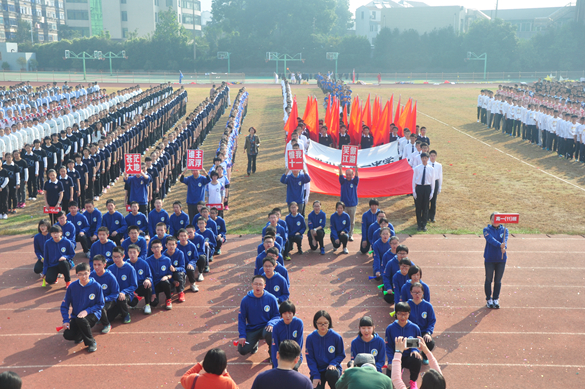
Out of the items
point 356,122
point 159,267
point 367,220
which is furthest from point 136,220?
point 356,122

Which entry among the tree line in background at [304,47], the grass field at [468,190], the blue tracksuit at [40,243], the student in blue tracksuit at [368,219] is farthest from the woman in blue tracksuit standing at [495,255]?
the tree line in background at [304,47]

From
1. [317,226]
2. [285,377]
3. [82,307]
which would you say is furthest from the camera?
[317,226]

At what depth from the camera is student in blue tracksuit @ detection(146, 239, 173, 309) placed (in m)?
9.43

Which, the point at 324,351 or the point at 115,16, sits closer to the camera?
the point at 324,351

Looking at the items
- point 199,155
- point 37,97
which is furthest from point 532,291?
point 37,97

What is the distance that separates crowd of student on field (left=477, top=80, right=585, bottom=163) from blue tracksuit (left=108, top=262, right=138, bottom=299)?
18457mm

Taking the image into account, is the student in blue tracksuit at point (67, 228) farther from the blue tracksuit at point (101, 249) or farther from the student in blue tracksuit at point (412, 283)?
the student in blue tracksuit at point (412, 283)

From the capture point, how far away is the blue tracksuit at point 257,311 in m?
7.70

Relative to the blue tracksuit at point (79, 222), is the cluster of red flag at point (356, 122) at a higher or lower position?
higher

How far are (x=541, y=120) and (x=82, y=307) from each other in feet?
72.9

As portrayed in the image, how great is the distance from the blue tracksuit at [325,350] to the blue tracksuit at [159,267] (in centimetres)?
395

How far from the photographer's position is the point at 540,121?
80.4 feet

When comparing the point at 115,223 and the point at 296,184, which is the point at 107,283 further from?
the point at 296,184

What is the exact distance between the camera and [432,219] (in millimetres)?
14703
